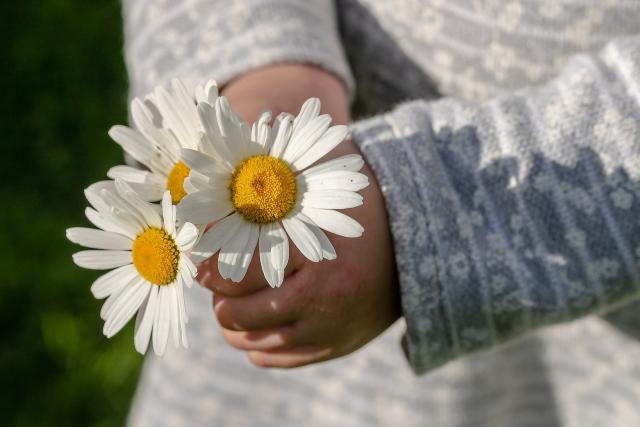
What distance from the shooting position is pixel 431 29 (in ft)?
2.22

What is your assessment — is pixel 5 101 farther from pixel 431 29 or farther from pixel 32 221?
pixel 431 29

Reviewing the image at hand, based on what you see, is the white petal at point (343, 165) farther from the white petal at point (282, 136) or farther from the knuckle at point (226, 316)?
the knuckle at point (226, 316)

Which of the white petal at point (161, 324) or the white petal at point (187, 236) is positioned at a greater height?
the white petal at point (187, 236)

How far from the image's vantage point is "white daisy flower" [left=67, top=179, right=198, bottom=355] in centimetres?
40

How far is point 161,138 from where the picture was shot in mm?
435

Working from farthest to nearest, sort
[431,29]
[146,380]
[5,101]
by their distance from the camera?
1. [5,101]
2. [146,380]
3. [431,29]

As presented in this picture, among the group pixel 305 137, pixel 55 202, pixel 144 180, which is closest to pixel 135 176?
pixel 144 180

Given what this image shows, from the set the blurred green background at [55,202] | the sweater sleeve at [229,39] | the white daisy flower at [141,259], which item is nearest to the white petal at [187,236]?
the white daisy flower at [141,259]

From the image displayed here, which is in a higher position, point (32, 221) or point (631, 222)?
point (631, 222)

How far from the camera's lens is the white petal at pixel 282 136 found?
400 millimetres

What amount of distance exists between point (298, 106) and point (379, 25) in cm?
21

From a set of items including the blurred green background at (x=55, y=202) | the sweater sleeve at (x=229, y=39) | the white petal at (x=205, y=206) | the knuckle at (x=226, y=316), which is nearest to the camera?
the white petal at (x=205, y=206)

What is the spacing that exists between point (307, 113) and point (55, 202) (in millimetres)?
1053

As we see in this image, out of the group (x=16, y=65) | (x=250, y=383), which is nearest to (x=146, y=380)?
(x=250, y=383)
